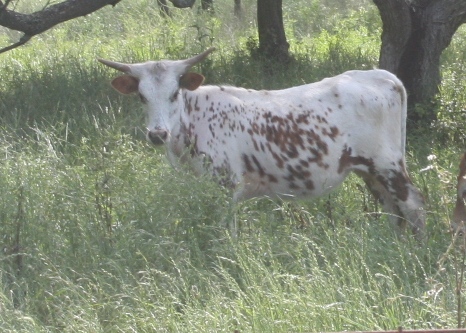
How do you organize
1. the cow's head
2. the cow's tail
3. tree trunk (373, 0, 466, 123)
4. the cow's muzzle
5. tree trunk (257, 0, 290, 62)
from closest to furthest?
the cow's muzzle
the cow's head
the cow's tail
tree trunk (373, 0, 466, 123)
tree trunk (257, 0, 290, 62)

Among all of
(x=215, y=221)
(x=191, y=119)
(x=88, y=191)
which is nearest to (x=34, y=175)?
(x=88, y=191)

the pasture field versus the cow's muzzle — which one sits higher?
the cow's muzzle

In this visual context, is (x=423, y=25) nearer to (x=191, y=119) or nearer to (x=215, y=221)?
(x=191, y=119)

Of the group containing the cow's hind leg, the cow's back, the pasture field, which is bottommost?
the cow's hind leg

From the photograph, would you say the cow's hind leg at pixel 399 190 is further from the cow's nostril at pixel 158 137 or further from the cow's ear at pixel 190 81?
the cow's nostril at pixel 158 137

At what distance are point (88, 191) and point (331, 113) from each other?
188 cm

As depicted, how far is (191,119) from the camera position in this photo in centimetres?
772

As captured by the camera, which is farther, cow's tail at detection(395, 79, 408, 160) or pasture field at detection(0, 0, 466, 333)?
cow's tail at detection(395, 79, 408, 160)

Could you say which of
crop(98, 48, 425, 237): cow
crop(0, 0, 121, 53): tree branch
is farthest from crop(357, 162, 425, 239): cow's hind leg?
crop(0, 0, 121, 53): tree branch

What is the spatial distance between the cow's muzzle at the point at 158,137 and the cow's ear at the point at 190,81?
0.55 meters

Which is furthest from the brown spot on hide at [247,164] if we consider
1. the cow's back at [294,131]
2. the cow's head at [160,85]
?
the cow's head at [160,85]

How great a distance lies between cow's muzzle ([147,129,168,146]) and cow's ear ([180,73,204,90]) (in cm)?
55

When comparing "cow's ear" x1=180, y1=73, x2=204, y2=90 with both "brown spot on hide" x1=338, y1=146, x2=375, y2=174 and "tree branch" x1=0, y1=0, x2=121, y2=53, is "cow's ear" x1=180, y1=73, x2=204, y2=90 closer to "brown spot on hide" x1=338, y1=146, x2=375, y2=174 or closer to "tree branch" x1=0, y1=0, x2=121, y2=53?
"brown spot on hide" x1=338, y1=146, x2=375, y2=174

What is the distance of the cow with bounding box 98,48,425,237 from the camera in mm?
7605
